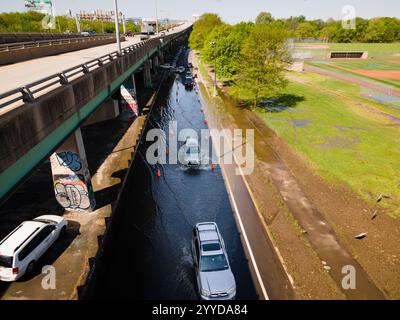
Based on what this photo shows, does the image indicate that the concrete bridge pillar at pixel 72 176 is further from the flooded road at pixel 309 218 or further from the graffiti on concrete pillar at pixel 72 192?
the flooded road at pixel 309 218

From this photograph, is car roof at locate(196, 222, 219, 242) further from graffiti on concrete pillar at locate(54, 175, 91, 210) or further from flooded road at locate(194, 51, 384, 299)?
graffiti on concrete pillar at locate(54, 175, 91, 210)

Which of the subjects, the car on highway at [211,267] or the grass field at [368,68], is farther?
the grass field at [368,68]

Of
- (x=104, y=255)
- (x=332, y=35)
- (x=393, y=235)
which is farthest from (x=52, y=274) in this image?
(x=332, y=35)

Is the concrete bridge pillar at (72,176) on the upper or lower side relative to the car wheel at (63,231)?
upper

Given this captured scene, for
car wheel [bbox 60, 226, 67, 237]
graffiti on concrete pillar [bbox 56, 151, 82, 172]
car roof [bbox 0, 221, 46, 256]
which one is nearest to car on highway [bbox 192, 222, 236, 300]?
car wheel [bbox 60, 226, 67, 237]

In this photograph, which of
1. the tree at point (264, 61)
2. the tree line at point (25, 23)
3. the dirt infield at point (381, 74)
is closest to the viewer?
the tree at point (264, 61)

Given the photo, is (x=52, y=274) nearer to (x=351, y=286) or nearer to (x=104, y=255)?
(x=104, y=255)

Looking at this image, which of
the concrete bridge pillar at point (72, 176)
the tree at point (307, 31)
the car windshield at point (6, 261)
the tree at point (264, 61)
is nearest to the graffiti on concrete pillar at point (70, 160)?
the concrete bridge pillar at point (72, 176)
